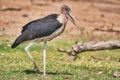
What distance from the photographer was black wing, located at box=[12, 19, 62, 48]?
1233 centimetres

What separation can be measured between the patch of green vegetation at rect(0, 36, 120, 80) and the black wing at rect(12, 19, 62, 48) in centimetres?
76

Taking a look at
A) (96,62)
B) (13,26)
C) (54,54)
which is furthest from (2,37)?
(96,62)

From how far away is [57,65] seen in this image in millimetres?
14500

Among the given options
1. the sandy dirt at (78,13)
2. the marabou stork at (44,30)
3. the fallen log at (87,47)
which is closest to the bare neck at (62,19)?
the marabou stork at (44,30)

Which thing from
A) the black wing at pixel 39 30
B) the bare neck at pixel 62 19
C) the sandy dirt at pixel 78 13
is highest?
the bare neck at pixel 62 19

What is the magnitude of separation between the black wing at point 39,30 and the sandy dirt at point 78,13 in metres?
10.1

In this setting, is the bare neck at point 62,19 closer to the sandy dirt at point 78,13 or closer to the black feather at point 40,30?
the black feather at point 40,30

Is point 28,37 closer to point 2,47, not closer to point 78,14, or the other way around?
point 2,47

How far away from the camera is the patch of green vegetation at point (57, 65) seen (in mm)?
12344

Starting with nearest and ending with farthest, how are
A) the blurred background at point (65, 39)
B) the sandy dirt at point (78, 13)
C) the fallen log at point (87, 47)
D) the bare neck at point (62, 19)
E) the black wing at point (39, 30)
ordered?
the black wing at point (39, 30) → the bare neck at point (62, 19) → the blurred background at point (65, 39) → the fallen log at point (87, 47) → the sandy dirt at point (78, 13)

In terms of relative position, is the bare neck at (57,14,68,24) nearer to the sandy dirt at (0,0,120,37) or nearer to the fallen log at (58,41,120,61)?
the fallen log at (58,41,120,61)

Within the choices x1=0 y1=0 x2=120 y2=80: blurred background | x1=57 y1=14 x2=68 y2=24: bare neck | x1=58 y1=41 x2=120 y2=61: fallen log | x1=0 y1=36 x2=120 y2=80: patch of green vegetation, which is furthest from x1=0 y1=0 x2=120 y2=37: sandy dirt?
x1=57 y1=14 x2=68 y2=24: bare neck

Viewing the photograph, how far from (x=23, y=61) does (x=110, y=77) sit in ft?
9.81

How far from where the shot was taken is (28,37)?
12320 millimetres
